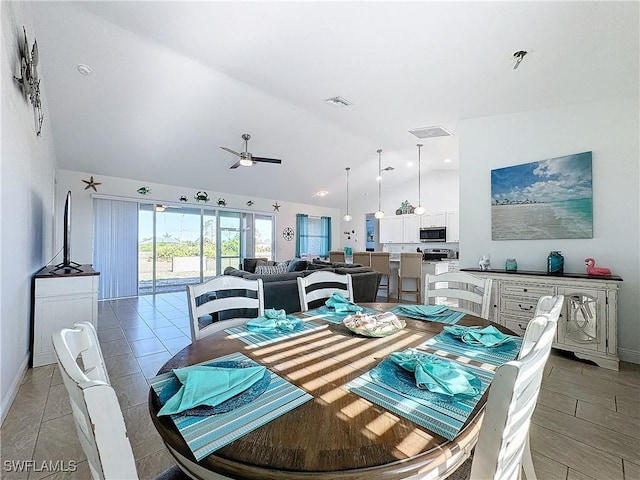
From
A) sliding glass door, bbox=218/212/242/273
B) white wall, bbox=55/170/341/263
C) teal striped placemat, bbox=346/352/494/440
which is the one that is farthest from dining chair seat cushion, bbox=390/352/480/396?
sliding glass door, bbox=218/212/242/273

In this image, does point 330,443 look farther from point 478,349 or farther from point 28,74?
point 28,74

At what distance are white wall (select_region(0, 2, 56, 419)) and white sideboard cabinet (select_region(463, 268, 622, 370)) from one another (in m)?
4.37

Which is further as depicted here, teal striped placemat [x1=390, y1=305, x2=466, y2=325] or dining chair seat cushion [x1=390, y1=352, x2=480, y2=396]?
teal striped placemat [x1=390, y1=305, x2=466, y2=325]

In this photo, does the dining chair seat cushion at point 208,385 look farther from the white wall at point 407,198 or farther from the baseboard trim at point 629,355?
the white wall at point 407,198

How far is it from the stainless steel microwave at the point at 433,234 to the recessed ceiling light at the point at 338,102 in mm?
4773

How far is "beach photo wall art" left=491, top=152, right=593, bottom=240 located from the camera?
123 inches

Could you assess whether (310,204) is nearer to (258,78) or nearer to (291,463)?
(258,78)

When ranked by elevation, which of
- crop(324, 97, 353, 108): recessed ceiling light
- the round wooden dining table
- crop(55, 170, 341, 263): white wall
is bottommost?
the round wooden dining table

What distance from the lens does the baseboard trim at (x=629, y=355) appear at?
112 inches

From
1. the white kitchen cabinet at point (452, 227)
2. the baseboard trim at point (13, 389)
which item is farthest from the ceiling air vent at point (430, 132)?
the baseboard trim at point (13, 389)

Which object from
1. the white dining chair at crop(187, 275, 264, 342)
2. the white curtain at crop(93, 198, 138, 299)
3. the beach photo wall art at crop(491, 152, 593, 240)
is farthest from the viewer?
the white curtain at crop(93, 198, 138, 299)

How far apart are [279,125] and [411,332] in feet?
14.6

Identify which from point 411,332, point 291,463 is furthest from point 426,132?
point 291,463

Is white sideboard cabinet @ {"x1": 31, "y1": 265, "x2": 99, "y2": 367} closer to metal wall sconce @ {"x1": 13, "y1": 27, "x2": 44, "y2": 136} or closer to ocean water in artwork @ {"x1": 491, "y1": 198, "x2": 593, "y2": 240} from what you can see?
metal wall sconce @ {"x1": 13, "y1": 27, "x2": 44, "y2": 136}
